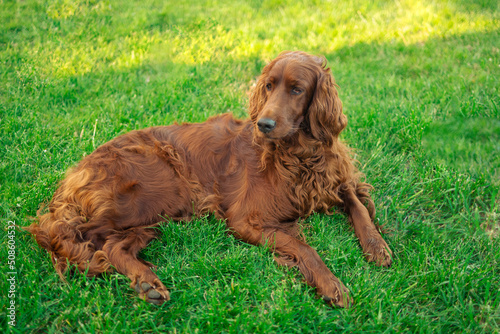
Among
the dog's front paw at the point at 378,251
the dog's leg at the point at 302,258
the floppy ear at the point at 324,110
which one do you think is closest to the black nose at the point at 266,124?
the floppy ear at the point at 324,110

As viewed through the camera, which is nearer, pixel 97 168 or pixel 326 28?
pixel 97 168

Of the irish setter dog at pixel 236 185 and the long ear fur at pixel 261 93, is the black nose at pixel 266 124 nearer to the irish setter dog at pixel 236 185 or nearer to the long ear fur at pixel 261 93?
the irish setter dog at pixel 236 185

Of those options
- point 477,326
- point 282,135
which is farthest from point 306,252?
point 477,326

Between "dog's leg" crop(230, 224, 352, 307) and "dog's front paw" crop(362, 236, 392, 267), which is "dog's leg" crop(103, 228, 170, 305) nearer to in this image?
"dog's leg" crop(230, 224, 352, 307)

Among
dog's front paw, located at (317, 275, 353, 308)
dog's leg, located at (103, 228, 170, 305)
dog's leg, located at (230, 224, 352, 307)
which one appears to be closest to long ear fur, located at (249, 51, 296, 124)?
dog's leg, located at (230, 224, 352, 307)

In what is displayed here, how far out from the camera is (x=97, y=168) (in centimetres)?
267

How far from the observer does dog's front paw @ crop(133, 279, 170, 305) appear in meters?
2.16

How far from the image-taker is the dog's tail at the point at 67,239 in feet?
7.64

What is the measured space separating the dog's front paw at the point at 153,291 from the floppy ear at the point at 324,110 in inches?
51.1

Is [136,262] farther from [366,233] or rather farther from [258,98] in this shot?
[366,233]

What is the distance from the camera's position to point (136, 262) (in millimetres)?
2365

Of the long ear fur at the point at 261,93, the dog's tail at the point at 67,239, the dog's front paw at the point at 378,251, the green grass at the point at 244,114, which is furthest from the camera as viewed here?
the long ear fur at the point at 261,93

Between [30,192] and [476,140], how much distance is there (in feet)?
11.5

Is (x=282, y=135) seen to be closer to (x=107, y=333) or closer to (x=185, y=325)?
(x=185, y=325)
